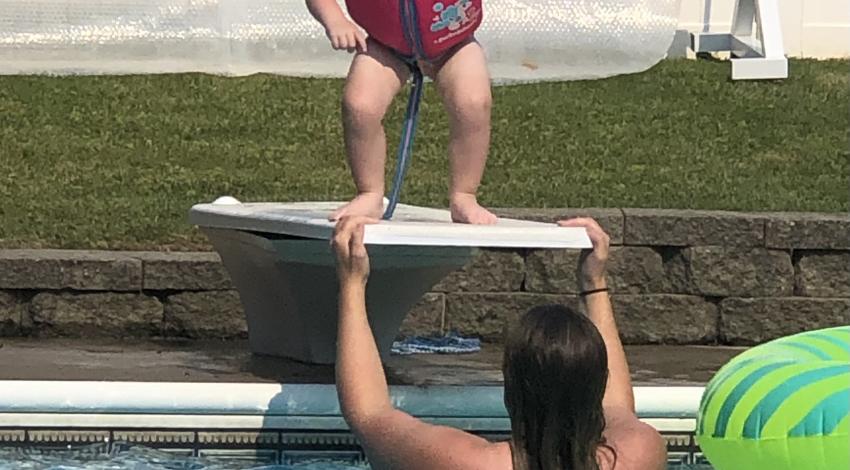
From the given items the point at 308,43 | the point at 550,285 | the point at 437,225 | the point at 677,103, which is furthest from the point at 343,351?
the point at 677,103

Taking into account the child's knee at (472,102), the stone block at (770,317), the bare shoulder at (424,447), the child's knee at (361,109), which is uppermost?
the child's knee at (472,102)

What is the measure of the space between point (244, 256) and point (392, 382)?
2.05 feet

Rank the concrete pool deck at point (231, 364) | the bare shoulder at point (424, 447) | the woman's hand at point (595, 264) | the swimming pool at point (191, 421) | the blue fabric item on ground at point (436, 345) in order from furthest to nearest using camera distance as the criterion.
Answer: the blue fabric item on ground at point (436, 345)
the concrete pool deck at point (231, 364)
the swimming pool at point (191, 421)
the woman's hand at point (595, 264)
the bare shoulder at point (424, 447)

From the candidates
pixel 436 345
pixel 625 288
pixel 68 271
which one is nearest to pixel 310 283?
pixel 436 345

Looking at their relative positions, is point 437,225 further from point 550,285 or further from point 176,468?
point 550,285

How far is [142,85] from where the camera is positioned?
8.34 m

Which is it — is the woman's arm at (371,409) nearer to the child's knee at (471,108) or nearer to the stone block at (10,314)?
the child's knee at (471,108)

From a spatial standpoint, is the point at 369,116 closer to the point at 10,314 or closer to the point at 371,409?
the point at 371,409

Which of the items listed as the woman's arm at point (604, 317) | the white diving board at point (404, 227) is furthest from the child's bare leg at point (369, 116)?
the woman's arm at point (604, 317)

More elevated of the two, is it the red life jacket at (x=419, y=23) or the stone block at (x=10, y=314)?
the red life jacket at (x=419, y=23)

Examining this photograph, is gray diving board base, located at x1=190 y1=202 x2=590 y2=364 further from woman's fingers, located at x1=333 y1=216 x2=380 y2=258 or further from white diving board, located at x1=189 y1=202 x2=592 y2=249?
woman's fingers, located at x1=333 y1=216 x2=380 y2=258

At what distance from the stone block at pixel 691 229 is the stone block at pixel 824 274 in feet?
0.63

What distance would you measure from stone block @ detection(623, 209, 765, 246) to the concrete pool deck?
40 centimetres

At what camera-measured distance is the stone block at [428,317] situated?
6.14m
